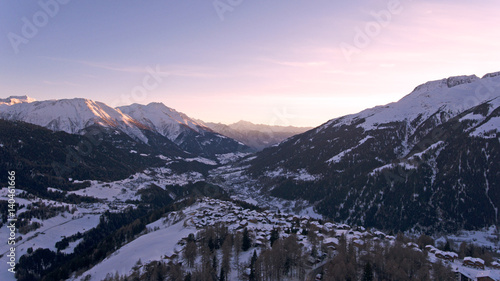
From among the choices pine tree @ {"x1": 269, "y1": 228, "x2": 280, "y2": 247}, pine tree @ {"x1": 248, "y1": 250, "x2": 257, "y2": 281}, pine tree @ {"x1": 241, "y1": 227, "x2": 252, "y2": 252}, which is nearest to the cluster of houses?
pine tree @ {"x1": 269, "y1": 228, "x2": 280, "y2": 247}

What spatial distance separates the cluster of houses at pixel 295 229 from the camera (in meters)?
80.8

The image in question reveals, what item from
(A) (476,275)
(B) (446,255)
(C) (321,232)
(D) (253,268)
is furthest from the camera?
(C) (321,232)

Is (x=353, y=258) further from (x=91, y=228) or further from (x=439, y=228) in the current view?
(x=91, y=228)

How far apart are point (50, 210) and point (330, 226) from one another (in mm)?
155585

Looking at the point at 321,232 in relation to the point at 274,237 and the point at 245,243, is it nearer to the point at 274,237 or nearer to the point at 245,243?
the point at 274,237

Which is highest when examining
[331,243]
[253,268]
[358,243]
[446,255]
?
[331,243]

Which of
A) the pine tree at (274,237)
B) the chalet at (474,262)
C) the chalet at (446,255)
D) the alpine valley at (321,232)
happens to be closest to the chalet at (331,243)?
the alpine valley at (321,232)

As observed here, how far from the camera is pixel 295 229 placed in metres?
110

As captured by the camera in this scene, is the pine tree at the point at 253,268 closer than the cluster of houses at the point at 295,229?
Yes

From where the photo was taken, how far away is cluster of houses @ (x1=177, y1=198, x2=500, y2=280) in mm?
80787

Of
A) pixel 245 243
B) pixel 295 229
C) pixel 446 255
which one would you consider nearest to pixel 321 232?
pixel 295 229

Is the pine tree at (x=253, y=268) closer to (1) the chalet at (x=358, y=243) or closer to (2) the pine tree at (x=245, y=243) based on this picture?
(2) the pine tree at (x=245, y=243)

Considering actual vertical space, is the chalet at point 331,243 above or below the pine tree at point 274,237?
below

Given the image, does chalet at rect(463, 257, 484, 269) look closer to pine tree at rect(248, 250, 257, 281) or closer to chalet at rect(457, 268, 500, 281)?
chalet at rect(457, 268, 500, 281)
